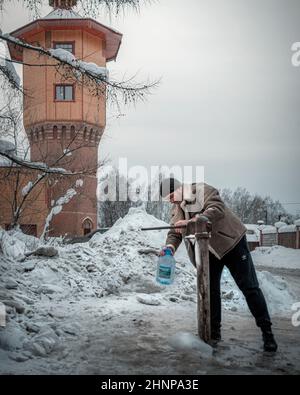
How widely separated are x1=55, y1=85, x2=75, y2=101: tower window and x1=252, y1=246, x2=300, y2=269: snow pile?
648 inches

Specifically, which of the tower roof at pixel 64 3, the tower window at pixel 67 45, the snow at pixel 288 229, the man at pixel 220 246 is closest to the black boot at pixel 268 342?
the man at pixel 220 246

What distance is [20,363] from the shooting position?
292 cm

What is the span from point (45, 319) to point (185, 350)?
1.63 meters

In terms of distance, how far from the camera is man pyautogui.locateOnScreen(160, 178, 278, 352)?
350 cm

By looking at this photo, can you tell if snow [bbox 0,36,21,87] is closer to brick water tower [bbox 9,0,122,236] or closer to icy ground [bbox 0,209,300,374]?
icy ground [bbox 0,209,300,374]

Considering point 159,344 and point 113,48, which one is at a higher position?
point 113,48

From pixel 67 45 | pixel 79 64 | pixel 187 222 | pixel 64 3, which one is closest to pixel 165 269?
pixel 187 222

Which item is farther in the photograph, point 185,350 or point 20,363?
point 185,350

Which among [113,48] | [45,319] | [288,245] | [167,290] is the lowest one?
[288,245]

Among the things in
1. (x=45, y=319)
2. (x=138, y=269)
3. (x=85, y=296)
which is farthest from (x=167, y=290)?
(x=45, y=319)

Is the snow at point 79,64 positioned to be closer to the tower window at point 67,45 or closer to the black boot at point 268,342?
the black boot at point 268,342

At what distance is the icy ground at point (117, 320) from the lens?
3012 mm
